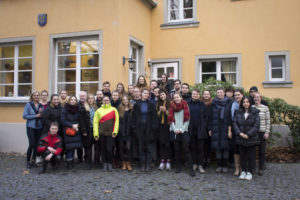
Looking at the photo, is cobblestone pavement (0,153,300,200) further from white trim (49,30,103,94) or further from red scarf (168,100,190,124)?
white trim (49,30,103,94)

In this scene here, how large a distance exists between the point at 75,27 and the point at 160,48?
11.4 feet

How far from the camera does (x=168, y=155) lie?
6.32 meters

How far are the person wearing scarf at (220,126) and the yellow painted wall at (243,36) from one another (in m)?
4.19

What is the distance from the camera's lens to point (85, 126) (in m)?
6.39

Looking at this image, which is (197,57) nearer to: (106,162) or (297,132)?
(297,132)

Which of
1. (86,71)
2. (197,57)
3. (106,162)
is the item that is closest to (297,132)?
(197,57)

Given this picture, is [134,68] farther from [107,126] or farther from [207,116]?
[207,116]

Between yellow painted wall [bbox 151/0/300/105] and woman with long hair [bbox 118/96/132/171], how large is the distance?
443cm

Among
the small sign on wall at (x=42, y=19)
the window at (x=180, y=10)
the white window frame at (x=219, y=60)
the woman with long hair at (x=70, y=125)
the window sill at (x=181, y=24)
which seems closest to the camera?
the woman with long hair at (x=70, y=125)

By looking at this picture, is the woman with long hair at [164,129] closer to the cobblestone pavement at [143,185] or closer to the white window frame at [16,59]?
the cobblestone pavement at [143,185]

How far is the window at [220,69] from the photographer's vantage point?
1010 centimetres

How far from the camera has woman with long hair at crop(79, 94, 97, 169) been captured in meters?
6.36

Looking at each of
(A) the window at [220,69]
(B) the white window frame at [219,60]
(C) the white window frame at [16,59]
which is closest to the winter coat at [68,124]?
(C) the white window frame at [16,59]

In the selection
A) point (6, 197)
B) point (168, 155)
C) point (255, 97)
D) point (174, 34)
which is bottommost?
point (6, 197)
